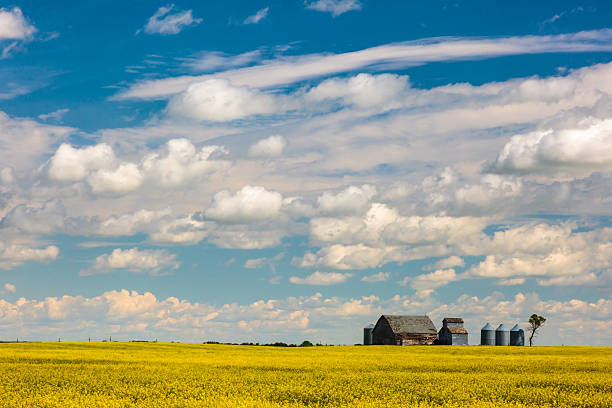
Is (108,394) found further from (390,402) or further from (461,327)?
(461,327)

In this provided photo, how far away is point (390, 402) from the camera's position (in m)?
25.1

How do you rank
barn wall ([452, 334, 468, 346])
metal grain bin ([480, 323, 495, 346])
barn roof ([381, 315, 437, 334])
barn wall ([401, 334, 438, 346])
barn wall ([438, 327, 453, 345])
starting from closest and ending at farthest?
barn wall ([401, 334, 438, 346]) < barn wall ([452, 334, 468, 346]) < barn roof ([381, 315, 437, 334]) < barn wall ([438, 327, 453, 345]) < metal grain bin ([480, 323, 495, 346])

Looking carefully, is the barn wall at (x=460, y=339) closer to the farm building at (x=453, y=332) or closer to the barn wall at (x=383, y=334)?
the farm building at (x=453, y=332)

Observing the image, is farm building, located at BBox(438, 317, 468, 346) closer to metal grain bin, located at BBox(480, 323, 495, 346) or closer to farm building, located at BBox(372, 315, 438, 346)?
farm building, located at BBox(372, 315, 438, 346)

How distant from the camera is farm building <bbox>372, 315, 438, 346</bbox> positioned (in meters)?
111

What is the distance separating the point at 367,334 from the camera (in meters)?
119

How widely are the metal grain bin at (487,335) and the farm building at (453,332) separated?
19.5 feet

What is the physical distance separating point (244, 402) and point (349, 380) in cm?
1155

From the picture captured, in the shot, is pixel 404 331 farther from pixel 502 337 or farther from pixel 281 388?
pixel 281 388

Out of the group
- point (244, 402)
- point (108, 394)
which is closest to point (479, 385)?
point (244, 402)

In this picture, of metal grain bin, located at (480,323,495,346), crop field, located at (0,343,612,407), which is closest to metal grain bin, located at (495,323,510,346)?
metal grain bin, located at (480,323,495,346)

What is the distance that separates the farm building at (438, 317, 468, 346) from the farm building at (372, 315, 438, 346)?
185cm

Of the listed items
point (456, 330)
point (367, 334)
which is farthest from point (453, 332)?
point (367, 334)

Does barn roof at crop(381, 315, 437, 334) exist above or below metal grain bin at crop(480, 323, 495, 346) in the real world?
above
